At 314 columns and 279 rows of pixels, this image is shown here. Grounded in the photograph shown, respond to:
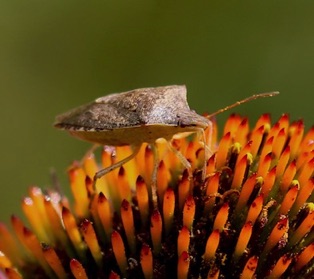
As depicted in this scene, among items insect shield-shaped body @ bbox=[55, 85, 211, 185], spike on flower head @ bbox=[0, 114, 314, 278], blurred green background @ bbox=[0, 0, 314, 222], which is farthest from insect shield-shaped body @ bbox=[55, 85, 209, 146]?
blurred green background @ bbox=[0, 0, 314, 222]

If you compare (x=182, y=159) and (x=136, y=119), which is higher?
(x=136, y=119)

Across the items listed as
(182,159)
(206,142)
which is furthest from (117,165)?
(206,142)

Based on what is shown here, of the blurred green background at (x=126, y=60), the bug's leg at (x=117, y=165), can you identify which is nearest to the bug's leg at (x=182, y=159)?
the bug's leg at (x=117, y=165)

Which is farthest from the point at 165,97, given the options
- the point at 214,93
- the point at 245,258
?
the point at 214,93

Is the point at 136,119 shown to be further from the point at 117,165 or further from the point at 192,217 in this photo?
the point at 192,217

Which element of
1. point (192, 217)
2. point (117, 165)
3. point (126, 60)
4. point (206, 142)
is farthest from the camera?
point (126, 60)

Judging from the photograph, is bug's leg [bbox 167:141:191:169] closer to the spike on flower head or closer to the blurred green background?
the spike on flower head

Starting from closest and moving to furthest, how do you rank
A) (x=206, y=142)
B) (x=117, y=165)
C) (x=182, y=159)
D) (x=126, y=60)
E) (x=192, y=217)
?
(x=192, y=217) → (x=182, y=159) → (x=117, y=165) → (x=206, y=142) → (x=126, y=60)

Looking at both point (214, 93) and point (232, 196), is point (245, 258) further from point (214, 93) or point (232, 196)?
point (214, 93)
